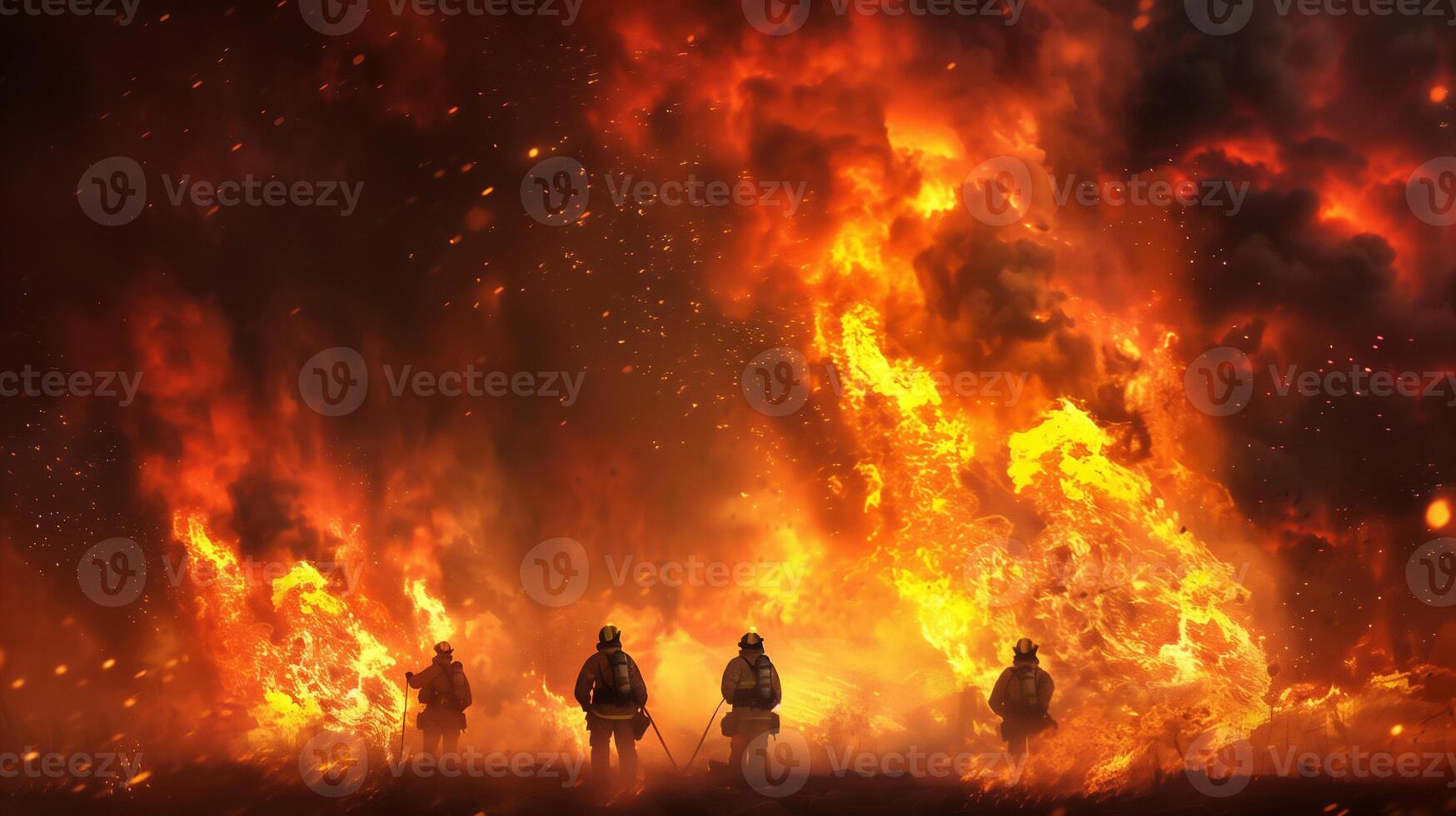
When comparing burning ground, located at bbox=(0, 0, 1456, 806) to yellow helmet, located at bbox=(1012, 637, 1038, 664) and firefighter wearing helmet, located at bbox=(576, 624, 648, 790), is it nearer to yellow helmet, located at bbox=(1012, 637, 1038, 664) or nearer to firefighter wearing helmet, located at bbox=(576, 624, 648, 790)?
yellow helmet, located at bbox=(1012, 637, 1038, 664)

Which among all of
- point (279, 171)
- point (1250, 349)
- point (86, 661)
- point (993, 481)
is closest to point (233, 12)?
point (279, 171)

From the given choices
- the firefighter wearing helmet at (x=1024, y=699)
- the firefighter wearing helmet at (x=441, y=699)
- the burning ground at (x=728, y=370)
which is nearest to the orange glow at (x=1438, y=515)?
the burning ground at (x=728, y=370)

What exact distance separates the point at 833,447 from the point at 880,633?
351 cm

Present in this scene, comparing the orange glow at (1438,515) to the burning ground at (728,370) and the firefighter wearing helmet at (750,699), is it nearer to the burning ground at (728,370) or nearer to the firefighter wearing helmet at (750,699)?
the burning ground at (728,370)

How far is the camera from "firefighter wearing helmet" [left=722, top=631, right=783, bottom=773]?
14266 mm

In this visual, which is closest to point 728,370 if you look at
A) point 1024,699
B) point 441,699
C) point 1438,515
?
point 441,699

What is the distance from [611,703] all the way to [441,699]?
2.88 meters

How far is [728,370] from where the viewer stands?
69.1 ft

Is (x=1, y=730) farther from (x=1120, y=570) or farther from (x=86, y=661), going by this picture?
(x=1120, y=570)

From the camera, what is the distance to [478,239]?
21.6 meters

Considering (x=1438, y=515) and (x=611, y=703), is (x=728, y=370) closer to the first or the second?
(x=611, y=703)

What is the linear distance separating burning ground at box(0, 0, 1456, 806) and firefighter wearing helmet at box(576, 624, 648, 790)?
464 cm

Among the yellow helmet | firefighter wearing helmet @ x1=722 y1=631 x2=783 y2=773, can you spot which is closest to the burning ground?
the yellow helmet

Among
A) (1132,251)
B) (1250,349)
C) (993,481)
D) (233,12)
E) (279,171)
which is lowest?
(993,481)
